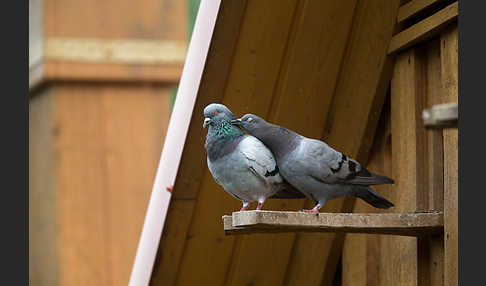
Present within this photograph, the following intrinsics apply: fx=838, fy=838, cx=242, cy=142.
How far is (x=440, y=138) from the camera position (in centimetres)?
295

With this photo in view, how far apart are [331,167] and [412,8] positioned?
2.42 feet

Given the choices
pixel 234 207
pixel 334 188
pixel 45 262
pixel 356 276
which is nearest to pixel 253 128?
pixel 334 188

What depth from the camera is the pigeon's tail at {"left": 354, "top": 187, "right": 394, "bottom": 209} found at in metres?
2.91

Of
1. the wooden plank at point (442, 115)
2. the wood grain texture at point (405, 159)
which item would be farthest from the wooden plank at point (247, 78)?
the wooden plank at point (442, 115)

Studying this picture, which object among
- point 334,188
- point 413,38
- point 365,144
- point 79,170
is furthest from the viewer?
point 79,170

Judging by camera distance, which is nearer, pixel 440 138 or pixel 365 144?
pixel 440 138

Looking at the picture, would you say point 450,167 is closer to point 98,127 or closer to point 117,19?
point 117,19

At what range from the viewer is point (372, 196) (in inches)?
116

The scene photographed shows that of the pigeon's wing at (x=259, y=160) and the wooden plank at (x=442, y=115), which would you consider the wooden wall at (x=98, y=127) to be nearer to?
→ the pigeon's wing at (x=259, y=160)

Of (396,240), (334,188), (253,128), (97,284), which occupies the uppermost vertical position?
(253,128)


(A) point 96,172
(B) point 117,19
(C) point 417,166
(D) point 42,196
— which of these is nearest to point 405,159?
(C) point 417,166

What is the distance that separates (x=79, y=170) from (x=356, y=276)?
1517 mm

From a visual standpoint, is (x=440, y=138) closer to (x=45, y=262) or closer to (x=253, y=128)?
(x=253, y=128)

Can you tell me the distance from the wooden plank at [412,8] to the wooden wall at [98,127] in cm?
136
